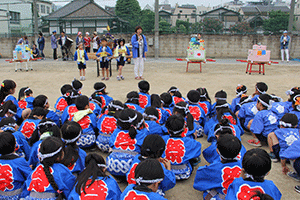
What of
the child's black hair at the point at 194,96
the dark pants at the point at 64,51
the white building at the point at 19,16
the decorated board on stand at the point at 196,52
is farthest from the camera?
the white building at the point at 19,16

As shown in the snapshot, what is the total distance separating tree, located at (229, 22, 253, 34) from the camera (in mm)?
17375

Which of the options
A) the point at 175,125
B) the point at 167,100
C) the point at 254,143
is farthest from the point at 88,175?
the point at 254,143

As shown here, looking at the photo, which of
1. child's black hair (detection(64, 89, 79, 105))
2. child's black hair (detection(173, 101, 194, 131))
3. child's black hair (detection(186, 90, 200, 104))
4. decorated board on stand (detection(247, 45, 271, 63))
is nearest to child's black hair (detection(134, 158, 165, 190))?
child's black hair (detection(173, 101, 194, 131))

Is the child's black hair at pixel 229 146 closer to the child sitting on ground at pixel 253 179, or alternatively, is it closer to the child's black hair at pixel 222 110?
the child sitting on ground at pixel 253 179

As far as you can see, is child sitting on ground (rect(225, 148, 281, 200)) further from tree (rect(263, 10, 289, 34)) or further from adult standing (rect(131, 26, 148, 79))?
tree (rect(263, 10, 289, 34))

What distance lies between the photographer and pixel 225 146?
2375mm

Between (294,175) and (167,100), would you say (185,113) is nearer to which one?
(167,100)

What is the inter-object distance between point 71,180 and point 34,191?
33 cm

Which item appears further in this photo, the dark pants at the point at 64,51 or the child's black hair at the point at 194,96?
the dark pants at the point at 64,51

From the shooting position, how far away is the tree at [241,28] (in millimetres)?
17375

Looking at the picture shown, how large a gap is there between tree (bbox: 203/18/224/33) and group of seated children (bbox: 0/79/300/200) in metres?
14.0

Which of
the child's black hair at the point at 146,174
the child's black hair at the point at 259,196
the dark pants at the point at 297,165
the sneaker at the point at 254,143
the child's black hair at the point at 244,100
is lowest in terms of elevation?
the sneaker at the point at 254,143

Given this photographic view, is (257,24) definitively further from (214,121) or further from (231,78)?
(214,121)

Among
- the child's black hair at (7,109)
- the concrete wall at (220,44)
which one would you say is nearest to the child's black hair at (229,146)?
the child's black hair at (7,109)
